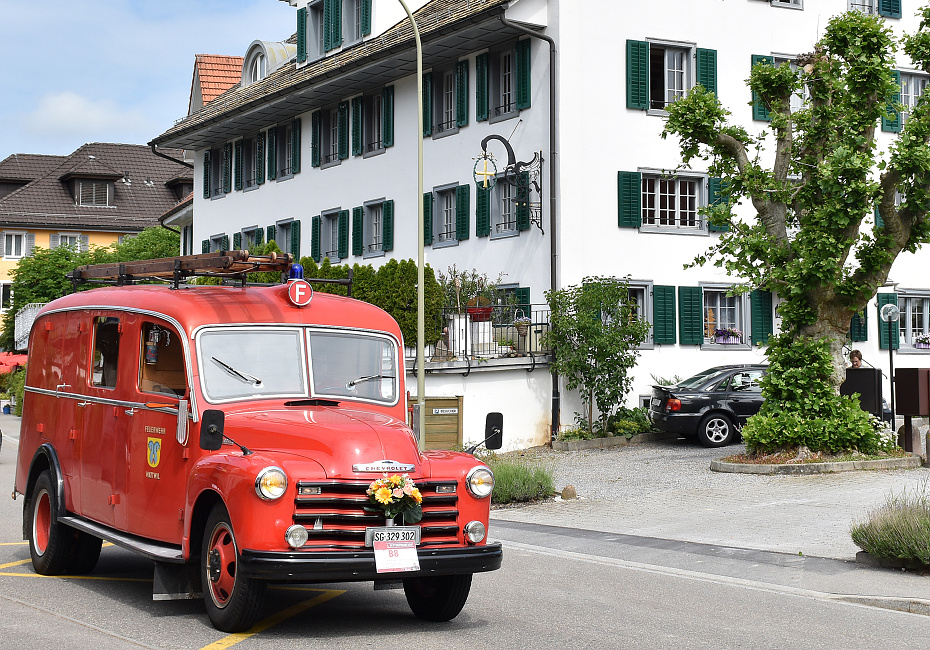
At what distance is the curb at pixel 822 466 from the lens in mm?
19844

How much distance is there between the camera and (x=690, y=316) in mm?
29750

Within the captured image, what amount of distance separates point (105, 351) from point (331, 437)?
3102mm

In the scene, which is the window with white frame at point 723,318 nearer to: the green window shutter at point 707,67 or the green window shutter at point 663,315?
the green window shutter at point 663,315

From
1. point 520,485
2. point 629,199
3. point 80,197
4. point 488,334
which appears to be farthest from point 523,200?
point 80,197

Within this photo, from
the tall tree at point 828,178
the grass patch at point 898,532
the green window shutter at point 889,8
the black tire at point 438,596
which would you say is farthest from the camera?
the green window shutter at point 889,8

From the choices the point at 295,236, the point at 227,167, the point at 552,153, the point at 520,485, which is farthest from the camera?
the point at 227,167

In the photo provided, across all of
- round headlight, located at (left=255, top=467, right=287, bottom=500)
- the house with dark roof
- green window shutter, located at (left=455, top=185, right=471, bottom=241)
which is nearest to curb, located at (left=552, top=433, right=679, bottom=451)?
green window shutter, located at (left=455, top=185, right=471, bottom=241)

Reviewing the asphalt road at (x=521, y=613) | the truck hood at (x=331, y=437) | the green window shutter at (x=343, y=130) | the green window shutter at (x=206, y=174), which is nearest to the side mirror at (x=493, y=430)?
the truck hood at (x=331, y=437)

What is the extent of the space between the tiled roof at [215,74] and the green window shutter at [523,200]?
67.9 ft

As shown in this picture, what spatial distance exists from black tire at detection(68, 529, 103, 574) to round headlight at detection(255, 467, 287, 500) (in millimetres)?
3492

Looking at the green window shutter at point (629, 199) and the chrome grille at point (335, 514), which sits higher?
the green window shutter at point (629, 199)

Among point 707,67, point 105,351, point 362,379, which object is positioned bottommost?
point 362,379

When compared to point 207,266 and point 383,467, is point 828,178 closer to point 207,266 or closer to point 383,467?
point 207,266

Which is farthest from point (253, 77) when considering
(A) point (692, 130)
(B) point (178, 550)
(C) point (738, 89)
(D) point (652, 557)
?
(B) point (178, 550)
